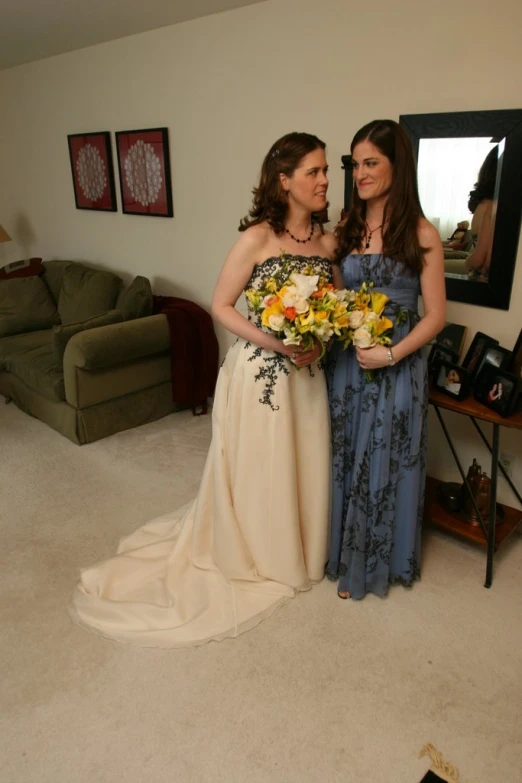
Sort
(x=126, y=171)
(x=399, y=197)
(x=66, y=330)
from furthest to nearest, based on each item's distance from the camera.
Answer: (x=126, y=171) < (x=66, y=330) < (x=399, y=197)

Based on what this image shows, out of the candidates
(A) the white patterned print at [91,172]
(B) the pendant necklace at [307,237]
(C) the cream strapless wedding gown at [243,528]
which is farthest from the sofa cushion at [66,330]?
(B) the pendant necklace at [307,237]

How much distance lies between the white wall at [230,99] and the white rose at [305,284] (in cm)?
111

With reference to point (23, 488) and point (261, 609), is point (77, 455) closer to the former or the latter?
point (23, 488)

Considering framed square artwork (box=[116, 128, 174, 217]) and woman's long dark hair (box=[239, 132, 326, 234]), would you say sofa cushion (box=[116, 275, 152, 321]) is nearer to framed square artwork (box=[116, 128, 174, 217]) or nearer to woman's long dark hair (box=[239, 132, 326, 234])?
framed square artwork (box=[116, 128, 174, 217])

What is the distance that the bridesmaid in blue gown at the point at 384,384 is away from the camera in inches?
75.9

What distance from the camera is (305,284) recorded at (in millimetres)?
1812

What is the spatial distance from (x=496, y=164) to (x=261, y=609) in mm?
2009

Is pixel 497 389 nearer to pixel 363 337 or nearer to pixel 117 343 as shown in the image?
pixel 363 337

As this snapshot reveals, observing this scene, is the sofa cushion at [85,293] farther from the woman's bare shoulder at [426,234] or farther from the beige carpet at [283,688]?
the woman's bare shoulder at [426,234]

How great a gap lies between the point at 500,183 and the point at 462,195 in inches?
6.4

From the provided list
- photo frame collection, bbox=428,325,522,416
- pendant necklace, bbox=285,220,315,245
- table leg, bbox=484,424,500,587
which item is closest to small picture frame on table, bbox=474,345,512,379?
photo frame collection, bbox=428,325,522,416

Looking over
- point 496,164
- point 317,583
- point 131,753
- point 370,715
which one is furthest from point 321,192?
point 131,753

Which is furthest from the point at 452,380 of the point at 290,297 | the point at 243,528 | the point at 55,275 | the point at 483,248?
the point at 55,275

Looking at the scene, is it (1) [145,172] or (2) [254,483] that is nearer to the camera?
(2) [254,483]
